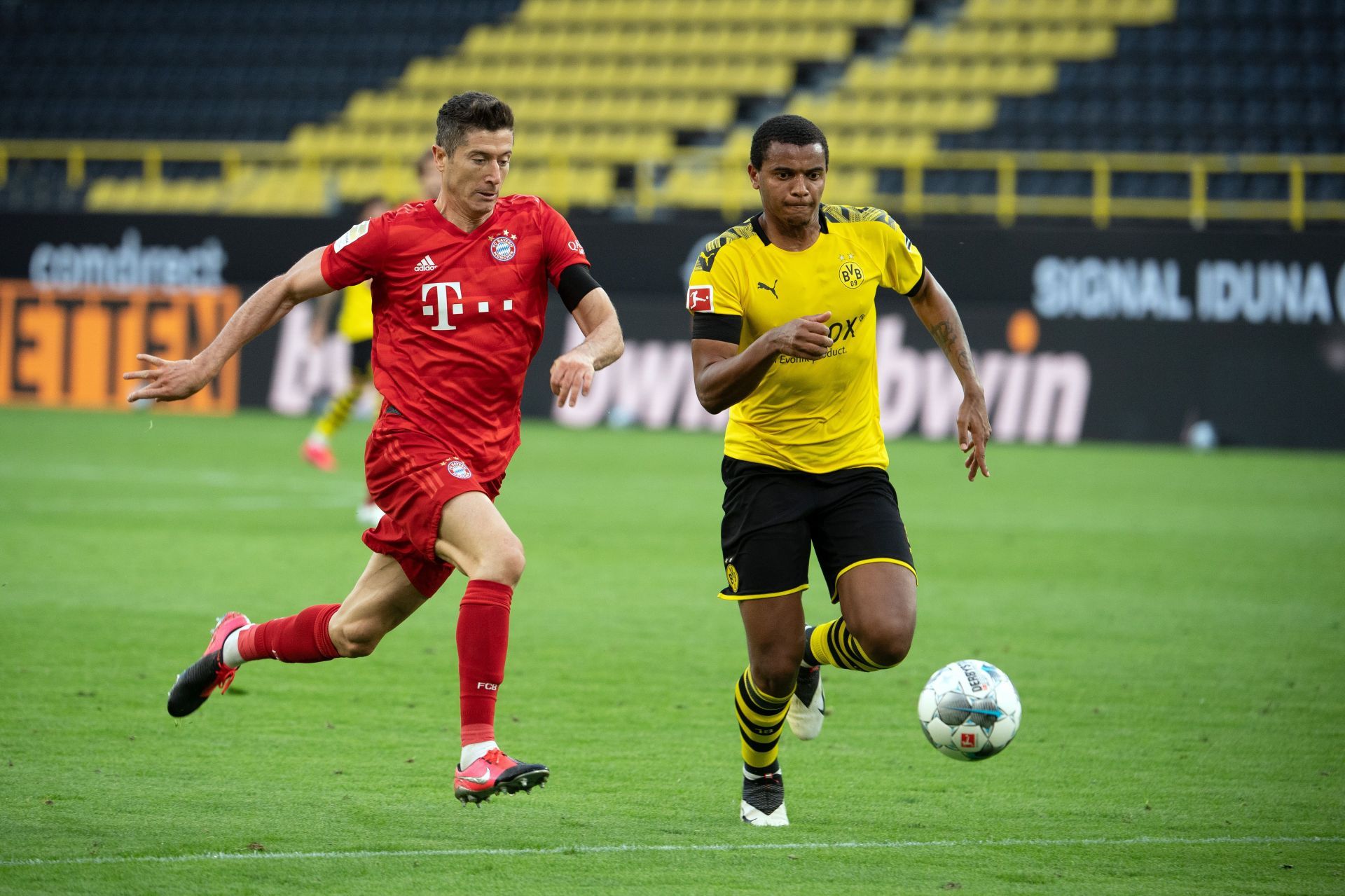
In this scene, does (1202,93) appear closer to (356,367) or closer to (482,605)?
(356,367)

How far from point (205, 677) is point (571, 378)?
1.97 m

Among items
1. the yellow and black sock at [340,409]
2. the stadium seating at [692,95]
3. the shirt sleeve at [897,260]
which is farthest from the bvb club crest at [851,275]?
the stadium seating at [692,95]

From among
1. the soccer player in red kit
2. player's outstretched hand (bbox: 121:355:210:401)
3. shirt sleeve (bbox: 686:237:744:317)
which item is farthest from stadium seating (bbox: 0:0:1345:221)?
player's outstretched hand (bbox: 121:355:210:401)

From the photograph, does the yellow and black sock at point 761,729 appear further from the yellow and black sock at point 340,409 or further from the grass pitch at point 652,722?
the yellow and black sock at point 340,409

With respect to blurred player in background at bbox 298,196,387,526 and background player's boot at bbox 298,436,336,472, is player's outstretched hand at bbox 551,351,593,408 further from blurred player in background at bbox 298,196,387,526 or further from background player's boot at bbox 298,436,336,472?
background player's boot at bbox 298,436,336,472

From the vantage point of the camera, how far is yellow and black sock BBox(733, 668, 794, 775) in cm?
538

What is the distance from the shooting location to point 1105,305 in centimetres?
2025

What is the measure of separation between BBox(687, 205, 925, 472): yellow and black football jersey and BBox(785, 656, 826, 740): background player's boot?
0.92m

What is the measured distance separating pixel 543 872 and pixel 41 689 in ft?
10.9

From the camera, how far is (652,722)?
6.78 m

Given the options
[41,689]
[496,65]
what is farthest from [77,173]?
[41,689]

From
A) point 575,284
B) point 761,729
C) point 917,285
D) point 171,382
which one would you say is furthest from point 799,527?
point 171,382

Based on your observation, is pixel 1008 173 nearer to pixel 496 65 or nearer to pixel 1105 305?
pixel 1105 305

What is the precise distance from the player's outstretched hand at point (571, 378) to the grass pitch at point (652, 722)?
50.8 inches
